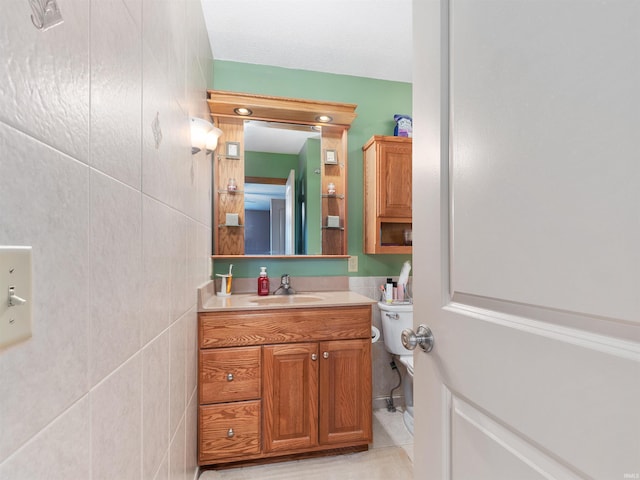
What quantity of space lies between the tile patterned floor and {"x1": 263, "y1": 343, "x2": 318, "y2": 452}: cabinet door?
4.5 inches

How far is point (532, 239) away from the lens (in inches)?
18.5

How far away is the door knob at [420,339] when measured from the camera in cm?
71

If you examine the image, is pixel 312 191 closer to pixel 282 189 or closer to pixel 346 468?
pixel 282 189

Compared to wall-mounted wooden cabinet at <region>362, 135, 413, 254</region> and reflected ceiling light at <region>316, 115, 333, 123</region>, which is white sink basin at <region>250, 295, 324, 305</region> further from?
reflected ceiling light at <region>316, 115, 333, 123</region>

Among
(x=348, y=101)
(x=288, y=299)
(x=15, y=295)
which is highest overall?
(x=348, y=101)

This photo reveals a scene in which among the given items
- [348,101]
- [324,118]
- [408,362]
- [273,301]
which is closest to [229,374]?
[273,301]

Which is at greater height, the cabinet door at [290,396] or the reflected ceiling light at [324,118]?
the reflected ceiling light at [324,118]

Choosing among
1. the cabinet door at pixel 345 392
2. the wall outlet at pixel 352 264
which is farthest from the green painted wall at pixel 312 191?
the cabinet door at pixel 345 392

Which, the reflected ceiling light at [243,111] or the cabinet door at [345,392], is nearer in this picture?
the cabinet door at [345,392]

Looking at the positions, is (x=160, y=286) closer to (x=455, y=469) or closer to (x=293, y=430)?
(x=455, y=469)

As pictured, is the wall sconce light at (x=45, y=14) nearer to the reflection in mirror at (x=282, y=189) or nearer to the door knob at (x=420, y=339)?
the door knob at (x=420, y=339)

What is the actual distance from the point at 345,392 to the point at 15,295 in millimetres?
1660

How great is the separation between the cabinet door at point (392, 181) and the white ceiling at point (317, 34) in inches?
23.9

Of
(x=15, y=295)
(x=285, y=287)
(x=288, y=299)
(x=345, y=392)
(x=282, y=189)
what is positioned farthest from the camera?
(x=282, y=189)
